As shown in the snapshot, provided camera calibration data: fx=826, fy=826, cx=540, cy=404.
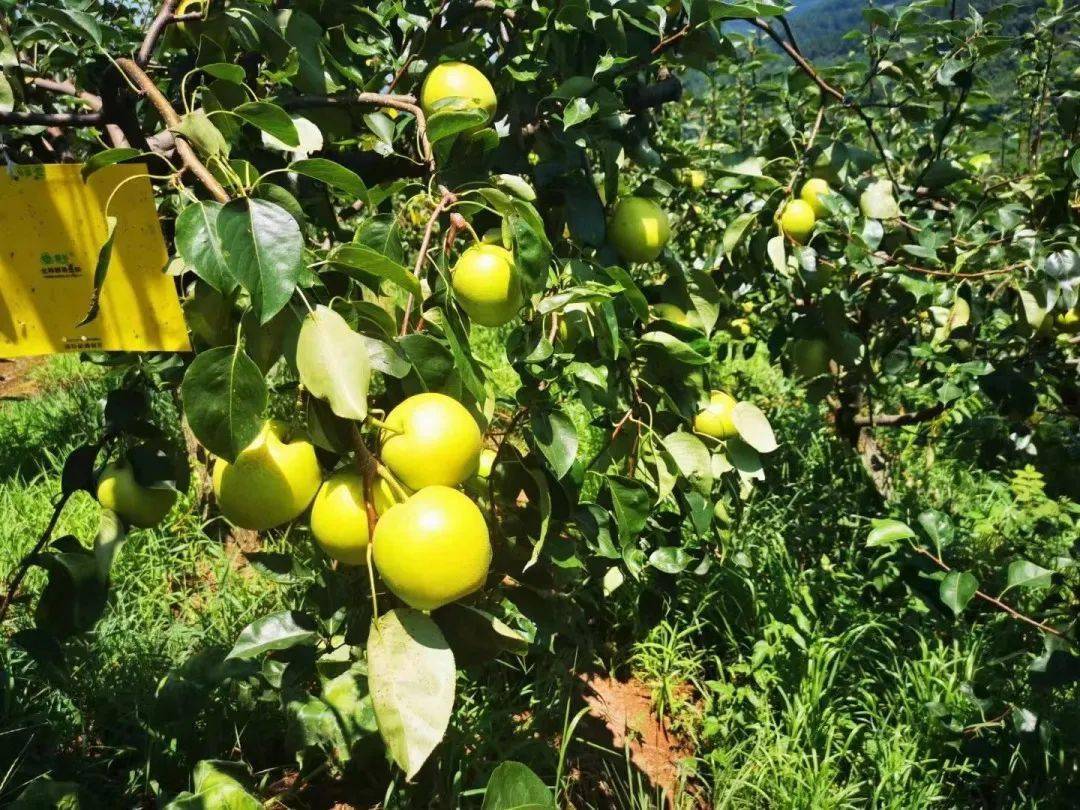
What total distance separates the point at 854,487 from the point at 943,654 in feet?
2.73

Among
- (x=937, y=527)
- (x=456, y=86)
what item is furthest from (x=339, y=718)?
(x=937, y=527)

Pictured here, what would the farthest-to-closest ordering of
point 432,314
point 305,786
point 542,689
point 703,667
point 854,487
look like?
point 854,487
point 703,667
point 542,689
point 305,786
point 432,314

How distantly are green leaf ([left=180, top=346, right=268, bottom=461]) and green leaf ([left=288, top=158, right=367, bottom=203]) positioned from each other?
168 mm

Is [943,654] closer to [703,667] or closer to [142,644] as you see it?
[703,667]

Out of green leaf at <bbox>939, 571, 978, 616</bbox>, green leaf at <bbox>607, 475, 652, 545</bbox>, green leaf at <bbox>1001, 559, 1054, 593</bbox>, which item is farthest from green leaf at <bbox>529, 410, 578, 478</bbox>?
green leaf at <bbox>1001, 559, 1054, 593</bbox>

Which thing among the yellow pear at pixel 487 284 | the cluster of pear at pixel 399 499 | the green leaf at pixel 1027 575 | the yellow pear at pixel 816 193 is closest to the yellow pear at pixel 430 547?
the cluster of pear at pixel 399 499

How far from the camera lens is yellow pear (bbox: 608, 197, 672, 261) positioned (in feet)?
3.97

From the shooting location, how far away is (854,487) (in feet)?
8.33

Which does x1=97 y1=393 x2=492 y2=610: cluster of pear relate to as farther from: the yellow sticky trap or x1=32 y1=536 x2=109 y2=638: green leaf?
x1=32 y1=536 x2=109 y2=638: green leaf

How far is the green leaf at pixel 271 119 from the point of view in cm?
70

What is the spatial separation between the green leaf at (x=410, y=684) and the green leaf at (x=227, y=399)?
0.19 metres

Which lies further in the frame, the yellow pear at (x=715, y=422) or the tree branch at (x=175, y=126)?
the yellow pear at (x=715, y=422)

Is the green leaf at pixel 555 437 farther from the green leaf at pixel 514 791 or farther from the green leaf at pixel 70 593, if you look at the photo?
the green leaf at pixel 70 593

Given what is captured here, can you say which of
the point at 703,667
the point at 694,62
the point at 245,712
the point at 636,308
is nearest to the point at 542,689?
the point at 703,667
